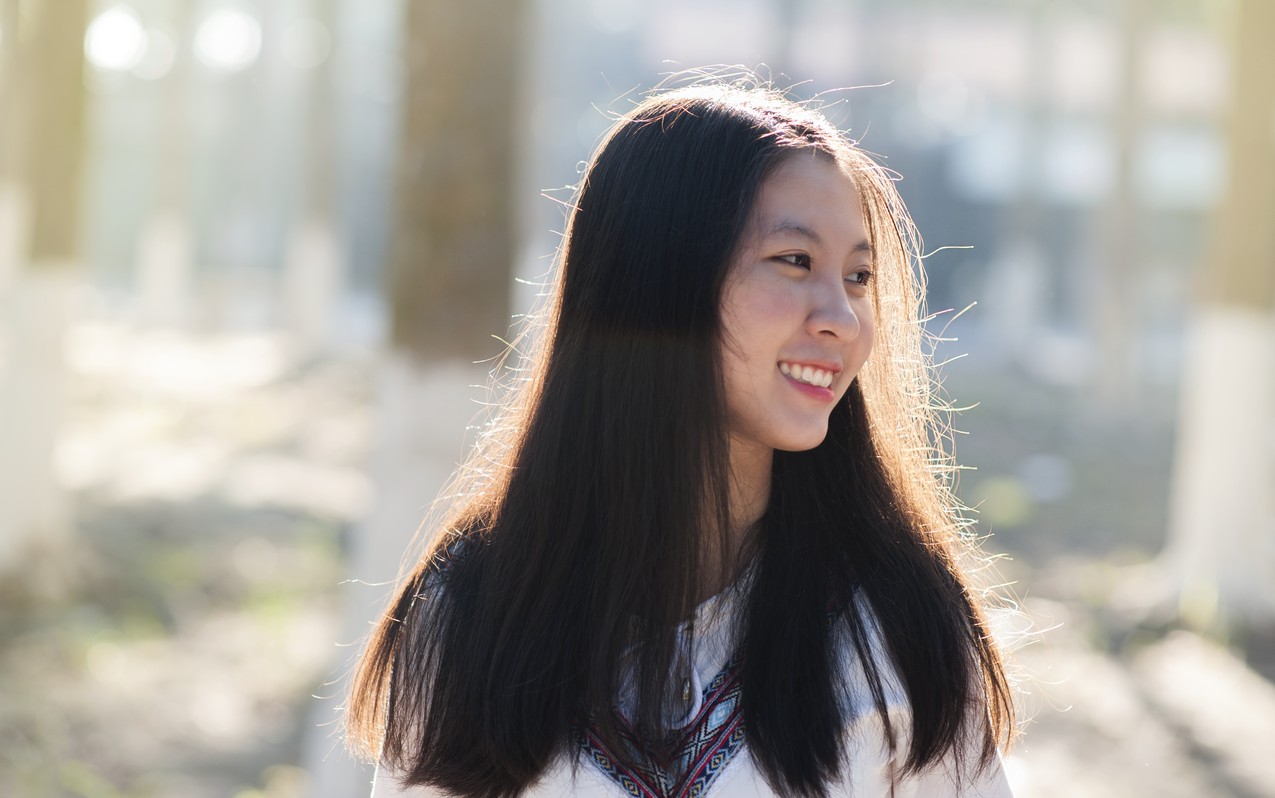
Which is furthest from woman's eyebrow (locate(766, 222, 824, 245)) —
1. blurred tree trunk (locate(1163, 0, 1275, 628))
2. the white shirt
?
blurred tree trunk (locate(1163, 0, 1275, 628))

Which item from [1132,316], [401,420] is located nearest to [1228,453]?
[401,420]

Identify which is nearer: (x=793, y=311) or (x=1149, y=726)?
(x=793, y=311)

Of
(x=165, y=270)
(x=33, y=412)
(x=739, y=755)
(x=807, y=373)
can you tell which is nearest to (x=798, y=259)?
(x=807, y=373)

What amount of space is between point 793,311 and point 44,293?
5634mm

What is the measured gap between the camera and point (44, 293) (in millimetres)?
5828

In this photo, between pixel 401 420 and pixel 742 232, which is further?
pixel 401 420

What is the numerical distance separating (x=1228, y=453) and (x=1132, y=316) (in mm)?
6460

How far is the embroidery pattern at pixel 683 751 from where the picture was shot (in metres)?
1.34

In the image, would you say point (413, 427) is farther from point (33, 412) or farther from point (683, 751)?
point (33, 412)

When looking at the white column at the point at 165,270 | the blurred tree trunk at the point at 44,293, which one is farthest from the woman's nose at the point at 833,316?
the white column at the point at 165,270

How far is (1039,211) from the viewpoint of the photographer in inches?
685

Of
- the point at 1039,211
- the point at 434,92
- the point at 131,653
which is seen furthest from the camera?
the point at 1039,211

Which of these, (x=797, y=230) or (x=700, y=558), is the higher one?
(x=797, y=230)

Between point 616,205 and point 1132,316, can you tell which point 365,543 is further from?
point 1132,316
